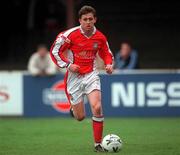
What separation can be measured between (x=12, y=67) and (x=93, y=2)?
4.46 meters

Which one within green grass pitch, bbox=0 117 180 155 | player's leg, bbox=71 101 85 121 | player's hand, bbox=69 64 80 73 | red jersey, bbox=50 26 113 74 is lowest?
green grass pitch, bbox=0 117 180 155

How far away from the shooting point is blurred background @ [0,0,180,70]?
102 feet

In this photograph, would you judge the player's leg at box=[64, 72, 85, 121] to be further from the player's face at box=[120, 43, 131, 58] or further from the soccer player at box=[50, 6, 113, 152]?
the player's face at box=[120, 43, 131, 58]

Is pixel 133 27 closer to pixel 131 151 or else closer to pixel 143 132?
pixel 143 132

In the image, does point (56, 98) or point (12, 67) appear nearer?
point (56, 98)

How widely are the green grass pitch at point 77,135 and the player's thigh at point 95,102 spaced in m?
0.66

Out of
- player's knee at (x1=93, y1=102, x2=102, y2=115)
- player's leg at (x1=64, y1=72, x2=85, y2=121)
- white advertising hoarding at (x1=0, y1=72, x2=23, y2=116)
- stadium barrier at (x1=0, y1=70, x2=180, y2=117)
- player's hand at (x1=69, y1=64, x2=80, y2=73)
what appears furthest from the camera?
white advertising hoarding at (x1=0, y1=72, x2=23, y2=116)

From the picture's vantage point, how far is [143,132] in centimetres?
1631

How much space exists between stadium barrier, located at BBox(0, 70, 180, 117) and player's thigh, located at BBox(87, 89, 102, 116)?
787 cm

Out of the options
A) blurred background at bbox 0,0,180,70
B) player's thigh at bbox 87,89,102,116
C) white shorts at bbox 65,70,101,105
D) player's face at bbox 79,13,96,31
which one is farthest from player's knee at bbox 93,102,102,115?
blurred background at bbox 0,0,180,70

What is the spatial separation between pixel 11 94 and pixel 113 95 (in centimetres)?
275

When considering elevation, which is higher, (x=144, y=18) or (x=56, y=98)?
(x=144, y=18)

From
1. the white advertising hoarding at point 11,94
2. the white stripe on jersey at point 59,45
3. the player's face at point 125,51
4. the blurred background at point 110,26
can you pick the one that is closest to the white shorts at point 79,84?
the white stripe on jersey at point 59,45

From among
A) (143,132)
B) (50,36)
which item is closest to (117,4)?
(50,36)
